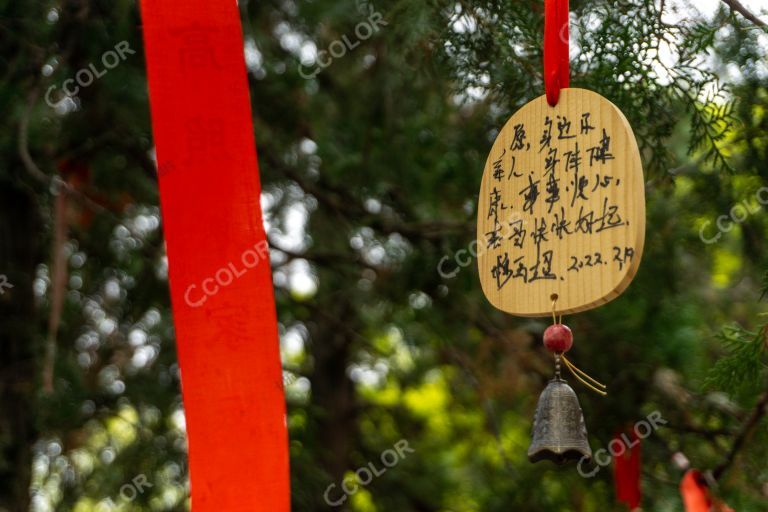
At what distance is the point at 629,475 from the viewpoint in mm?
3262

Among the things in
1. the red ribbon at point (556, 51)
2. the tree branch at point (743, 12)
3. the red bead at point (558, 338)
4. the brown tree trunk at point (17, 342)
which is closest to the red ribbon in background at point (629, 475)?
the red bead at point (558, 338)

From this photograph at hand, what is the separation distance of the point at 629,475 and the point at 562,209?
1.69m

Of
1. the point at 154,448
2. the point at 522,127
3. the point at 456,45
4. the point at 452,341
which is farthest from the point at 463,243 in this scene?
the point at 522,127

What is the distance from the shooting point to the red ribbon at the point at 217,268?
1.96 metres

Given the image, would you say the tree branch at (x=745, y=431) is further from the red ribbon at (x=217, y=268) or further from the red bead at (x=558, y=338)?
the red ribbon at (x=217, y=268)

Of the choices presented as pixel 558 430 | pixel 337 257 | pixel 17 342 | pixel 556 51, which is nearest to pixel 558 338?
pixel 558 430

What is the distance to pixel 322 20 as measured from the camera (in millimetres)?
3600

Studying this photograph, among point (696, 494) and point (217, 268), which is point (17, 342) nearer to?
point (217, 268)

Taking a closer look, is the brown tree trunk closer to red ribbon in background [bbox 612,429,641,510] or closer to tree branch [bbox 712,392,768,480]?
red ribbon in background [bbox 612,429,641,510]

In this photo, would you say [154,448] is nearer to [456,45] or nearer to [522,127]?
[456,45]

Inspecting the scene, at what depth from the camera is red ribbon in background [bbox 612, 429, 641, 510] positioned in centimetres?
321

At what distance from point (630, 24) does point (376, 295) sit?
1.86 metres

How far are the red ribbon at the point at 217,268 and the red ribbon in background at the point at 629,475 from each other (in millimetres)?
1576

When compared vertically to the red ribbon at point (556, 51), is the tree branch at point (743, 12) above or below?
above
